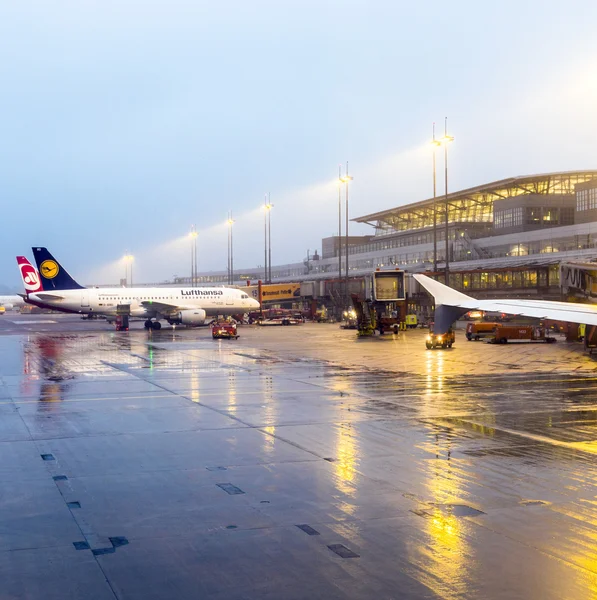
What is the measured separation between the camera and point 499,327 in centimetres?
5394

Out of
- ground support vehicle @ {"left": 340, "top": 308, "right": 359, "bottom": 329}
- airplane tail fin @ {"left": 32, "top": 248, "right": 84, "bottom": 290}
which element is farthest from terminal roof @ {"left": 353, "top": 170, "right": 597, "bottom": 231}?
airplane tail fin @ {"left": 32, "top": 248, "right": 84, "bottom": 290}

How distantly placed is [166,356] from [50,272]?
4577 cm

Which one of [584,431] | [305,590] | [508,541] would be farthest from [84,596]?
[584,431]

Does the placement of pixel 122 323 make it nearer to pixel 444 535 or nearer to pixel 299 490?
pixel 299 490

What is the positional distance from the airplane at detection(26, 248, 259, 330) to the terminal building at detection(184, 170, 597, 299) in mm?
22931

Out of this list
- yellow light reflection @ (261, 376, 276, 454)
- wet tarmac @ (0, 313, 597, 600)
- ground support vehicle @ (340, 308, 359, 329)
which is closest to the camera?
wet tarmac @ (0, 313, 597, 600)

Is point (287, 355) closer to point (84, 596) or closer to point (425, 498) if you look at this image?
point (425, 498)

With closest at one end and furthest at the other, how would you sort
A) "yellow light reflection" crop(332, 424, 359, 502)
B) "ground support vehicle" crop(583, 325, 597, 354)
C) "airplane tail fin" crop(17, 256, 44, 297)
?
"yellow light reflection" crop(332, 424, 359, 502)
"ground support vehicle" crop(583, 325, 597, 354)
"airplane tail fin" crop(17, 256, 44, 297)

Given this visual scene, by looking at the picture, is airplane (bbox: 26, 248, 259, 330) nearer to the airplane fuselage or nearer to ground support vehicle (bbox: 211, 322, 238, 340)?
the airplane fuselage

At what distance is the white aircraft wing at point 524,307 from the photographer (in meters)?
24.5

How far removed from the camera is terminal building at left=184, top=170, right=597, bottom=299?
7906 centimetres

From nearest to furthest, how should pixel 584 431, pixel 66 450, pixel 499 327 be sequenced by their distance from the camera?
pixel 66 450, pixel 584 431, pixel 499 327

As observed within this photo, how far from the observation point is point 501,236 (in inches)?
4286

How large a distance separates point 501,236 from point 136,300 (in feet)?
178
